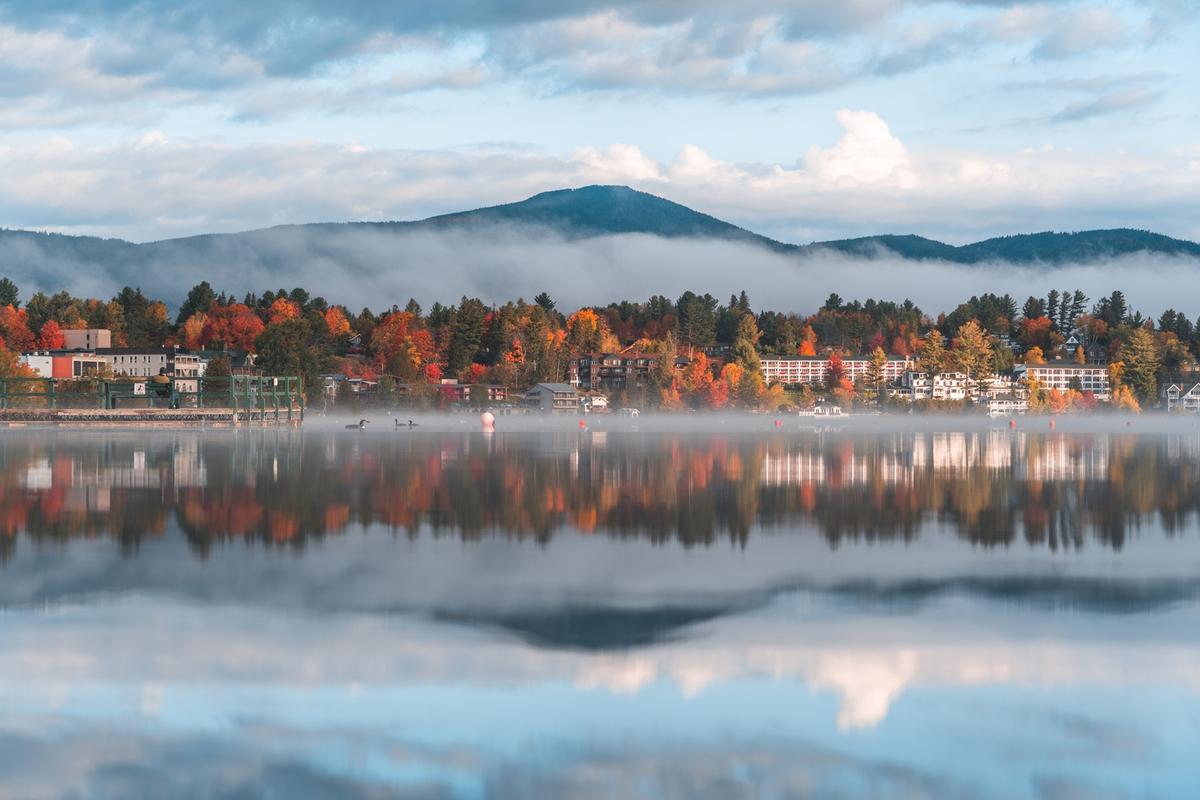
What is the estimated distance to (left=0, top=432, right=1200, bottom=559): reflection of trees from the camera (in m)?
29.9

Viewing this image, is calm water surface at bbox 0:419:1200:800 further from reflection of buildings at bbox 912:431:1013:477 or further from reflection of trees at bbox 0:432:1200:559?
reflection of buildings at bbox 912:431:1013:477

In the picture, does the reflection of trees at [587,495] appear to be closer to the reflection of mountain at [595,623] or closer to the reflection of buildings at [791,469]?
the reflection of buildings at [791,469]

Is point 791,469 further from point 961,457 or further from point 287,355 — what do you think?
point 287,355

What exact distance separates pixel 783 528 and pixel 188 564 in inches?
494

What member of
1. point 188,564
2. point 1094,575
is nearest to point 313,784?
point 188,564

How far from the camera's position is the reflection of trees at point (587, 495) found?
29.9 meters

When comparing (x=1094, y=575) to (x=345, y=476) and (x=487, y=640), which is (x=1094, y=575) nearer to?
(x=487, y=640)

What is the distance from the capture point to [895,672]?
15969 mm

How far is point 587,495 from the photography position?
3934 centimetres

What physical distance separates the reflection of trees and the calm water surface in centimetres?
28

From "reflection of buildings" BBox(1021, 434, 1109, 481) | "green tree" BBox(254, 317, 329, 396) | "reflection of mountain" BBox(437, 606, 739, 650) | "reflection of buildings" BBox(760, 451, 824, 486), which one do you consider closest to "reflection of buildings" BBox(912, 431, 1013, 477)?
"reflection of buildings" BBox(1021, 434, 1109, 481)

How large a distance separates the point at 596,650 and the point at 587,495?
73.4 ft

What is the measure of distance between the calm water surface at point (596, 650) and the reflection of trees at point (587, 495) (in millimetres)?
282

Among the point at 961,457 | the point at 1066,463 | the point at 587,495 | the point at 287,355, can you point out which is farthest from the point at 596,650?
the point at 287,355
